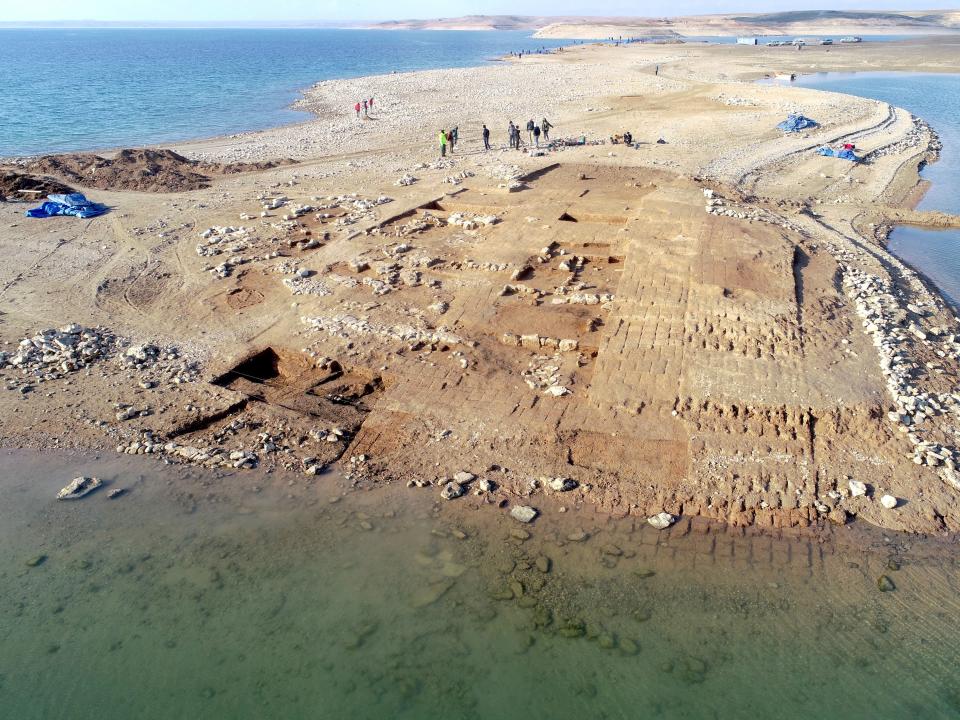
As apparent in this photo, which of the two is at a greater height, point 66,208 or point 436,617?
point 66,208

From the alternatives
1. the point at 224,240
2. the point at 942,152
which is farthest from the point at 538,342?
the point at 942,152

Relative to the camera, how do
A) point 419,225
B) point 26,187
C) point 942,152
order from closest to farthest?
point 419,225 → point 26,187 → point 942,152

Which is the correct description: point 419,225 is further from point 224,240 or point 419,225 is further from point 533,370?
point 533,370

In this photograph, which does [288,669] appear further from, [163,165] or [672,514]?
[163,165]

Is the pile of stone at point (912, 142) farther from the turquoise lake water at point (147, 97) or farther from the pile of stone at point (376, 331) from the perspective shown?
the turquoise lake water at point (147, 97)

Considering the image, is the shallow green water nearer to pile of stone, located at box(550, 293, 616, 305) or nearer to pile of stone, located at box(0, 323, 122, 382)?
pile of stone, located at box(0, 323, 122, 382)

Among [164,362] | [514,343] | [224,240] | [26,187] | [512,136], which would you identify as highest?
[512,136]

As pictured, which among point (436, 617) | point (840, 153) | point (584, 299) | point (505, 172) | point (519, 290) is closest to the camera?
point (436, 617)
